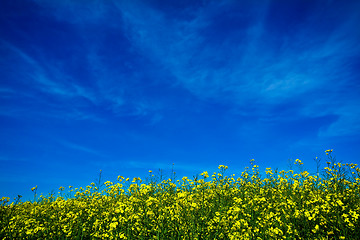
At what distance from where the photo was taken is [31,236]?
610 centimetres

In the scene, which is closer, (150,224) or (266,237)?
(266,237)

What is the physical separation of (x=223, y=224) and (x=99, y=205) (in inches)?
210

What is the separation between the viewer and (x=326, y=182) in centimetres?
876

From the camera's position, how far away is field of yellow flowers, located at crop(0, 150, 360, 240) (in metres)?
5.02

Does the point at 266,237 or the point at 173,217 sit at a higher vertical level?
the point at 173,217

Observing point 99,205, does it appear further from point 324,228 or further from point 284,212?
point 324,228

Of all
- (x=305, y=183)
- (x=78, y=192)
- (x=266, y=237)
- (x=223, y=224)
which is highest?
(x=78, y=192)

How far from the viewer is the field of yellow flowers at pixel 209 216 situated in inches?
197

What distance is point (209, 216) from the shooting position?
6074mm

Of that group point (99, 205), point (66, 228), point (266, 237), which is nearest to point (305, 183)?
point (266, 237)

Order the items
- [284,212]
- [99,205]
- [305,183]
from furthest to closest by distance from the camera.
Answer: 1. [305,183]
2. [99,205]
3. [284,212]

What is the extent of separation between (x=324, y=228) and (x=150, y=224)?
443cm

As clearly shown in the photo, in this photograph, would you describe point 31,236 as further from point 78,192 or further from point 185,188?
point 185,188

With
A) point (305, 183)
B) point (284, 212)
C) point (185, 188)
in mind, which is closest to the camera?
point (284, 212)
